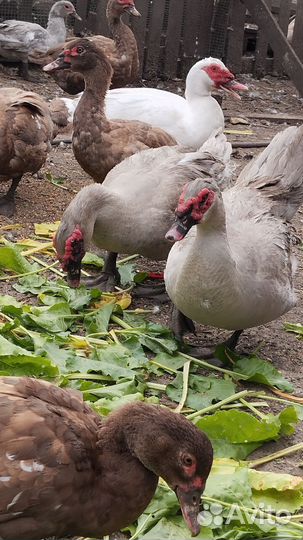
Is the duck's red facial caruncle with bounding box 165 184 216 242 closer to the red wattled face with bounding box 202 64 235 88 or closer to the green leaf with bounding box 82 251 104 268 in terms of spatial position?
the green leaf with bounding box 82 251 104 268

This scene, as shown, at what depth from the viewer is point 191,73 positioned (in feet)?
26.7

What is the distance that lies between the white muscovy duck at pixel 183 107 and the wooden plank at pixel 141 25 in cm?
351

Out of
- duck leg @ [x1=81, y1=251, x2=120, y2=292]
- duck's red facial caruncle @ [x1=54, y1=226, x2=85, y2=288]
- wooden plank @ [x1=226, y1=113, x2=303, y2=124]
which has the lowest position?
wooden plank @ [x1=226, y1=113, x2=303, y2=124]

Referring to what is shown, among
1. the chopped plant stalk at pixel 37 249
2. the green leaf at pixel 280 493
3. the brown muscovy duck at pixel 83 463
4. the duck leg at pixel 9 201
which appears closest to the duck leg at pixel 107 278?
the chopped plant stalk at pixel 37 249

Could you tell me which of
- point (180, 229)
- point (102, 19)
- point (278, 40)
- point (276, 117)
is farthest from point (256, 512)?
point (102, 19)

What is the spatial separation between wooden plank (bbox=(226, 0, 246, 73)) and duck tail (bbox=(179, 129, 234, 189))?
583 cm

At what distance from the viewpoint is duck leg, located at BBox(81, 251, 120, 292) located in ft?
19.6

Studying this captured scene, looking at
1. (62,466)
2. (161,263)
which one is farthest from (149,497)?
(161,263)

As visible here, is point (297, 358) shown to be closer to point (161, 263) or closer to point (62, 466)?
point (161, 263)

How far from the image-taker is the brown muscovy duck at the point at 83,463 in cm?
310

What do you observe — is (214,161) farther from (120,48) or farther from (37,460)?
(120,48)

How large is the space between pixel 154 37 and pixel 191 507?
29.9ft

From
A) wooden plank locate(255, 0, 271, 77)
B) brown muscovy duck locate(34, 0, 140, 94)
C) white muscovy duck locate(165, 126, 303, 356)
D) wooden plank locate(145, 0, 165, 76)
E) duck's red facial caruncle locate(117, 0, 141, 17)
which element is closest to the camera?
white muscovy duck locate(165, 126, 303, 356)

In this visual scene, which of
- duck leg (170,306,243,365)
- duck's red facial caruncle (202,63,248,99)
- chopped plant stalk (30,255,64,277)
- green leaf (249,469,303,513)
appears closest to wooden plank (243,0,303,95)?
duck's red facial caruncle (202,63,248,99)
